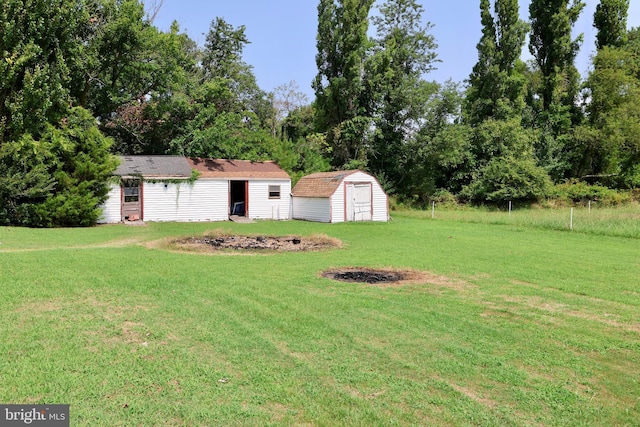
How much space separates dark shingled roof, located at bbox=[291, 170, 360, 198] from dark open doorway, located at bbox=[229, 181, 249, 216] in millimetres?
2776

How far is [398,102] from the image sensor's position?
33.3 metres

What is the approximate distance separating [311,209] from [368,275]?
15.4 meters

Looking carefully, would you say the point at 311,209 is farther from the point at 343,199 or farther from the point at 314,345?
the point at 314,345

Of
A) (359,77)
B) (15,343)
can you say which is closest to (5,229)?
(15,343)

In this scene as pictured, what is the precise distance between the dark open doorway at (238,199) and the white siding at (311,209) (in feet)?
9.12

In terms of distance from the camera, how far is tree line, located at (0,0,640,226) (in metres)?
25.4

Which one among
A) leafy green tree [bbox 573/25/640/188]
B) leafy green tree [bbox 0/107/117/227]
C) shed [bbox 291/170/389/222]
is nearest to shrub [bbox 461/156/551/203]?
leafy green tree [bbox 573/25/640/188]

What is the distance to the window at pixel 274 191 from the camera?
82.8 ft

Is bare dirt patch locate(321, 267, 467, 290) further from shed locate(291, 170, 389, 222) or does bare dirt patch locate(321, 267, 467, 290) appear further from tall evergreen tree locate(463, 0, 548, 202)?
tall evergreen tree locate(463, 0, 548, 202)

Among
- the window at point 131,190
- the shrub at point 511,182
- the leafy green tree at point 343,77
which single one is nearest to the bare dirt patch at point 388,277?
the window at point 131,190

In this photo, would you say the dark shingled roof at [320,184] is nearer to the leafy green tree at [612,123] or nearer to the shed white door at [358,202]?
the shed white door at [358,202]

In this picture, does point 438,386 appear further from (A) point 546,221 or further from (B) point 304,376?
(A) point 546,221

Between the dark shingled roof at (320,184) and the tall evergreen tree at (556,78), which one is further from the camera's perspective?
the tall evergreen tree at (556,78)

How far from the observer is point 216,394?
3.59 meters
